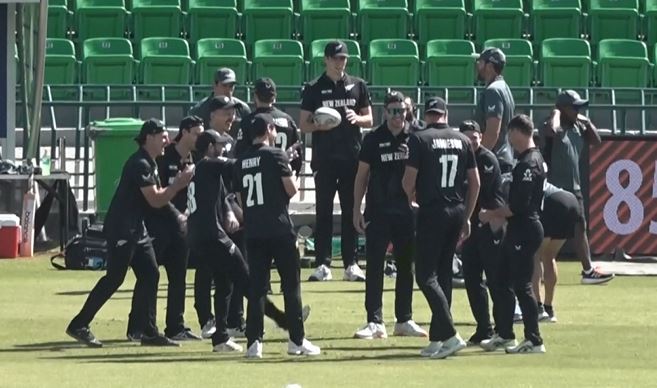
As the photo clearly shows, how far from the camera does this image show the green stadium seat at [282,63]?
27.2m

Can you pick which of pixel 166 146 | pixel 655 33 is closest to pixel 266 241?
pixel 166 146

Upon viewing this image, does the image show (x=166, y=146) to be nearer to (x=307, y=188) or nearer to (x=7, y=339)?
(x=7, y=339)

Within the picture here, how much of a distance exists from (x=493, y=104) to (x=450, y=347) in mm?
3186

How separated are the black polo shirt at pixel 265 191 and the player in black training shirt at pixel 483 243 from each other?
174cm

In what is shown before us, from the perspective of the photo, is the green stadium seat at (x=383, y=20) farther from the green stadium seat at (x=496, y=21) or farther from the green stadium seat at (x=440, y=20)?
the green stadium seat at (x=496, y=21)

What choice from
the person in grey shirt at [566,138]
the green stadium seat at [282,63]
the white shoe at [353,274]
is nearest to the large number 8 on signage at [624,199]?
the person in grey shirt at [566,138]

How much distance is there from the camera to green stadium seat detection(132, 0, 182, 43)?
95.7 feet

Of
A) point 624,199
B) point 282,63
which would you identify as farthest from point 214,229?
point 282,63

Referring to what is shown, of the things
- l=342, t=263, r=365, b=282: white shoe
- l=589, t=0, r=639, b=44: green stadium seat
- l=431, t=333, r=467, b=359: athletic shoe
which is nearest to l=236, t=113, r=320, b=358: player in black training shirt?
l=431, t=333, r=467, b=359: athletic shoe

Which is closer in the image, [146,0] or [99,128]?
[99,128]

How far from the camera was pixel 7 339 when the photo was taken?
49.0 feet

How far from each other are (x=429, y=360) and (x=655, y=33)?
1683 cm

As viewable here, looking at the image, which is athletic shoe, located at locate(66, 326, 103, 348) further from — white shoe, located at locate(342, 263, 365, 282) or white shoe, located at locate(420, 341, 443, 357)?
white shoe, located at locate(342, 263, 365, 282)

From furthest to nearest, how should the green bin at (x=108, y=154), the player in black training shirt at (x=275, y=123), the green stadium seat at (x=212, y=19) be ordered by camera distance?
the green stadium seat at (x=212, y=19)
the green bin at (x=108, y=154)
the player in black training shirt at (x=275, y=123)
